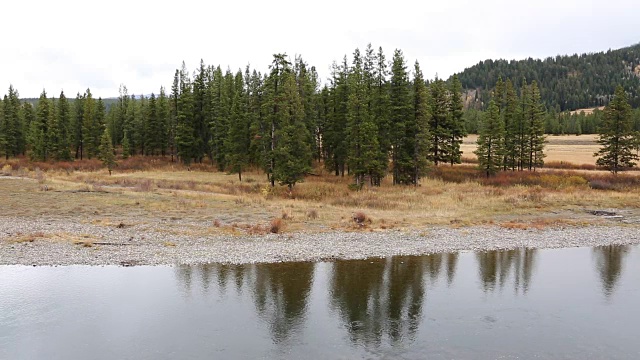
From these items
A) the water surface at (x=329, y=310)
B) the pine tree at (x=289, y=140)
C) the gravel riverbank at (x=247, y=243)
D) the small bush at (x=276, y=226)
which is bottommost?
the water surface at (x=329, y=310)

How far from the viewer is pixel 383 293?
17.9m

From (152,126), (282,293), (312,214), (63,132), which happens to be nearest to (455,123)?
(312,214)

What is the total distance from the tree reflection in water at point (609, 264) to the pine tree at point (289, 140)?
82.2 feet

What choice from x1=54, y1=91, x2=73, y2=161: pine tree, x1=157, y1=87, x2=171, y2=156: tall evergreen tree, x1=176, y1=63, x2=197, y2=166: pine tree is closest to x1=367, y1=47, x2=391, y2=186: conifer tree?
x1=176, y1=63, x2=197, y2=166: pine tree

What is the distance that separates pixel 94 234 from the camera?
85.9 ft

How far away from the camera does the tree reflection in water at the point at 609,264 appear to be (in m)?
19.4

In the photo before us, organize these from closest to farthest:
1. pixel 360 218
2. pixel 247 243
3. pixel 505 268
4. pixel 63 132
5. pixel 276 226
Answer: pixel 505 268 → pixel 247 243 → pixel 276 226 → pixel 360 218 → pixel 63 132

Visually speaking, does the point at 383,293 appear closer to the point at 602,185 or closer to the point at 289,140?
the point at 289,140

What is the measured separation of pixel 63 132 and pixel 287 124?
5407 centimetres

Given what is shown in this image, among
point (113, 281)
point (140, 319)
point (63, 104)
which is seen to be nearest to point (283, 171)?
point (113, 281)

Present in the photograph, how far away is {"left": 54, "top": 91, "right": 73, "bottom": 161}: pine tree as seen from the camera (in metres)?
75.7

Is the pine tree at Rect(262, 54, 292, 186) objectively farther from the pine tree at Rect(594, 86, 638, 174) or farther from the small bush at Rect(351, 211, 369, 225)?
the pine tree at Rect(594, 86, 638, 174)

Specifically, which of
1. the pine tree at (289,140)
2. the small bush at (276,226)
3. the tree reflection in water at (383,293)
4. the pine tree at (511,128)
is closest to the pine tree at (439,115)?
the pine tree at (511,128)

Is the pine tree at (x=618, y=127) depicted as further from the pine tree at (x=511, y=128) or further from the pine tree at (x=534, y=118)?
the pine tree at (x=511, y=128)
